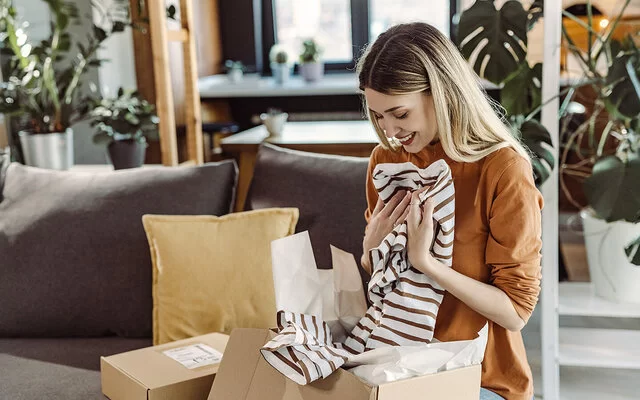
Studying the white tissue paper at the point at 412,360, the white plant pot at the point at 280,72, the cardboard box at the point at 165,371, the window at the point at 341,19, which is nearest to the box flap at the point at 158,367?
the cardboard box at the point at 165,371

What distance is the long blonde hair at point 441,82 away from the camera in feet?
4.22

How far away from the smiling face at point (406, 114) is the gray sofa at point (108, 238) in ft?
1.85

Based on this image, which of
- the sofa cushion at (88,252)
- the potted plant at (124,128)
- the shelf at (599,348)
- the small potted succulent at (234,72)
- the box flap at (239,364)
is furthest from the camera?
the small potted succulent at (234,72)

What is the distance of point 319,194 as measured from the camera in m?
1.94

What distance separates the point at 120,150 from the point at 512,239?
1.88m

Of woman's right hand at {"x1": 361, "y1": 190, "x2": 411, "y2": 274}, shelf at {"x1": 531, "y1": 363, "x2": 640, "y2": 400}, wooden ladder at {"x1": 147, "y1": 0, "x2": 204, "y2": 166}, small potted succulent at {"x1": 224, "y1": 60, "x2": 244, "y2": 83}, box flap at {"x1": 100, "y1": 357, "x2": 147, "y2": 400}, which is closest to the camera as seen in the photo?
woman's right hand at {"x1": 361, "y1": 190, "x2": 411, "y2": 274}

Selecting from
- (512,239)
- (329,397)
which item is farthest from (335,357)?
(512,239)

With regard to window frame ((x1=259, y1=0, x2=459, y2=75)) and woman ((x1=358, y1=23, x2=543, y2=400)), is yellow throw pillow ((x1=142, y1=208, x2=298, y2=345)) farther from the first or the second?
window frame ((x1=259, y1=0, x2=459, y2=75))

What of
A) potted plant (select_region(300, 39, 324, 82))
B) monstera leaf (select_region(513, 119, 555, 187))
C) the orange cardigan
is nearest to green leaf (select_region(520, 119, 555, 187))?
monstera leaf (select_region(513, 119, 555, 187))

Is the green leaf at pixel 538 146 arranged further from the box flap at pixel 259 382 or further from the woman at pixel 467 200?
the box flap at pixel 259 382

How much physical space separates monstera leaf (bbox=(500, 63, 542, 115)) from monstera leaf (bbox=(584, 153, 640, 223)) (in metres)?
0.26

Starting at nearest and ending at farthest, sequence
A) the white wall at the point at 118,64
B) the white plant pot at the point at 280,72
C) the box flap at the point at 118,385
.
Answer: the box flap at the point at 118,385
the white wall at the point at 118,64
the white plant pot at the point at 280,72

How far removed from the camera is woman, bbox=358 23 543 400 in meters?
1.28

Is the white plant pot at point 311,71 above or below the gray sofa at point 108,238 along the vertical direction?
above
